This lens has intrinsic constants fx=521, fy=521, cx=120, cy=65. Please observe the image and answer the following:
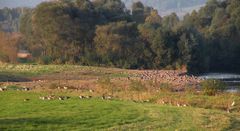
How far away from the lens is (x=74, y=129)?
13.3 meters

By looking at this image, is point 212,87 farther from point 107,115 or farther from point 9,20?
point 9,20

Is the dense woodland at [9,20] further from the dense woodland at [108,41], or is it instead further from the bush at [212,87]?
the bush at [212,87]

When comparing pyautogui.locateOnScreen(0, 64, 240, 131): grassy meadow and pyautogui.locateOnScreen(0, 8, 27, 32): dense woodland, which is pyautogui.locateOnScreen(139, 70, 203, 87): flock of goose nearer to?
pyautogui.locateOnScreen(0, 64, 240, 131): grassy meadow

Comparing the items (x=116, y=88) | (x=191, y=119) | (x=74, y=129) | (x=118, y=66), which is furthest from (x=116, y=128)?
(x=118, y=66)

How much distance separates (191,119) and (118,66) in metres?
49.0

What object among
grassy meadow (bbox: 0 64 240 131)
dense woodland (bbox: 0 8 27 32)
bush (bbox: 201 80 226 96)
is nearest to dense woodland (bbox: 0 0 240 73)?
bush (bbox: 201 80 226 96)

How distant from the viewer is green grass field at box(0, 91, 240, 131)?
13.7 meters

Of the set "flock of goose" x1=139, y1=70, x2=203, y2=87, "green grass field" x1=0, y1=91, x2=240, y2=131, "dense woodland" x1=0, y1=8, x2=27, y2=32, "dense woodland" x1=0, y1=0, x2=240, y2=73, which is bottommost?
"green grass field" x1=0, y1=91, x2=240, y2=131

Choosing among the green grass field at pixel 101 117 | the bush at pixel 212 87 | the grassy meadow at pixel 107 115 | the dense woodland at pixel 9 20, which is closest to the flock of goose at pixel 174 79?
the bush at pixel 212 87

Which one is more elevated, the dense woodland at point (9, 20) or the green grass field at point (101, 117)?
the dense woodland at point (9, 20)

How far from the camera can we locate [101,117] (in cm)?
1531

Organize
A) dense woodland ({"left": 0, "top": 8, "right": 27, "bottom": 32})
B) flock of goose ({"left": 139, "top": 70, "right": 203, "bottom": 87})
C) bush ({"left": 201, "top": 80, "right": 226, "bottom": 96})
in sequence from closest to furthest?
bush ({"left": 201, "top": 80, "right": 226, "bottom": 96})
flock of goose ({"left": 139, "top": 70, "right": 203, "bottom": 87})
dense woodland ({"left": 0, "top": 8, "right": 27, "bottom": 32})

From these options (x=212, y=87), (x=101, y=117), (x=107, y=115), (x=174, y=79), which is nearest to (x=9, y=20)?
(x=174, y=79)

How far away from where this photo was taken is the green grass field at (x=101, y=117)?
540 inches
